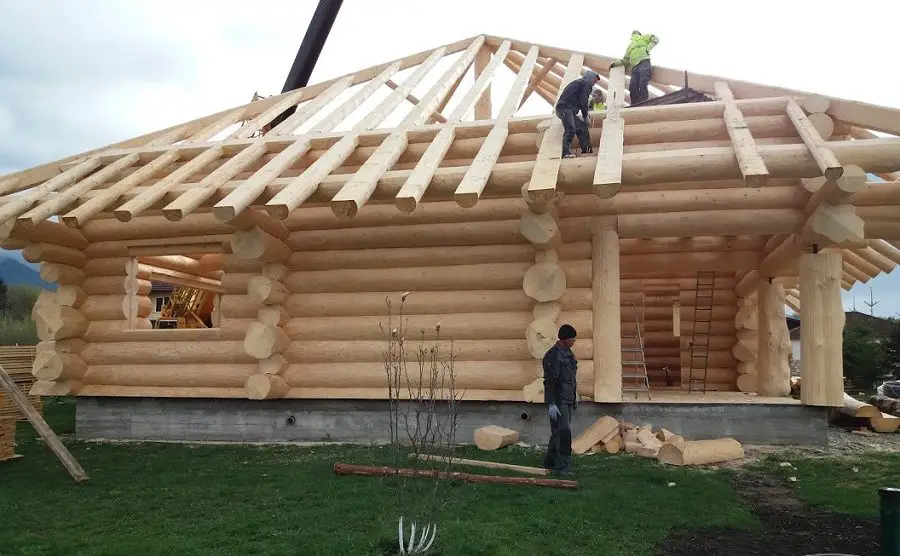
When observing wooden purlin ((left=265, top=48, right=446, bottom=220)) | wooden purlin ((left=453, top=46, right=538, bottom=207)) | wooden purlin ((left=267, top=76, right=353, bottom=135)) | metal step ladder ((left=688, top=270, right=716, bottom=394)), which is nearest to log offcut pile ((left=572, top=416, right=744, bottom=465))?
wooden purlin ((left=453, top=46, right=538, bottom=207))

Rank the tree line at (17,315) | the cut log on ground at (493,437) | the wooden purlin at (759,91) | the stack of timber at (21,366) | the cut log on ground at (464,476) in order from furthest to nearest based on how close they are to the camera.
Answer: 1. the tree line at (17,315)
2. the stack of timber at (21,366)
3. the cut log on ground at (493,437)
4. the wooden purlin at (759,91)
5. the cut log on ground at (464,476)

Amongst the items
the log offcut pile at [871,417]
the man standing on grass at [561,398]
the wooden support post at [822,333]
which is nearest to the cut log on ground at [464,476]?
the man standing on grass at [561,398]

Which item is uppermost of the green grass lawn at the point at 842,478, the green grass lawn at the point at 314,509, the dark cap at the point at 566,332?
the dark cap at the point at 566,332

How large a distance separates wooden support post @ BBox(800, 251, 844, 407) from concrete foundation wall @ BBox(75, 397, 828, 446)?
0.27 metres

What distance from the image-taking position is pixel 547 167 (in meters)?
7.57

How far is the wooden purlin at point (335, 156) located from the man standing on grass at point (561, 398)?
10.1ft

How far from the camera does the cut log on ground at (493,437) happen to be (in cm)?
843

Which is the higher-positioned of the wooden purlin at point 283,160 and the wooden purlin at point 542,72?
the wooden purlin at point 542,72

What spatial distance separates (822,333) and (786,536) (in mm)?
3847

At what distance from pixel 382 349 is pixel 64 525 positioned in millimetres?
4405

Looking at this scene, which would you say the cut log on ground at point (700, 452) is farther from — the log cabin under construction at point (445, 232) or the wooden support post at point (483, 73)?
the wooden support post at point (483, 73)

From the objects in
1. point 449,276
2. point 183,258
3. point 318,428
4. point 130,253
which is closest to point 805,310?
point 449,276

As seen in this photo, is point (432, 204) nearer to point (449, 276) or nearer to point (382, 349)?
point (449, 276)

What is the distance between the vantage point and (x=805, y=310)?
8.38 meters
